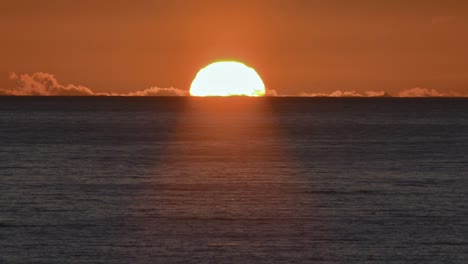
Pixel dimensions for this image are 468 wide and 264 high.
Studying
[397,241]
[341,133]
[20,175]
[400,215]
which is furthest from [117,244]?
[341,133]

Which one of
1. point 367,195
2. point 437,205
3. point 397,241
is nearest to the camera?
point 397,241

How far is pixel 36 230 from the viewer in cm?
4378

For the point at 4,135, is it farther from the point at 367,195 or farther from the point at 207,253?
the point at 207,253

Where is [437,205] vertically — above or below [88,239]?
above

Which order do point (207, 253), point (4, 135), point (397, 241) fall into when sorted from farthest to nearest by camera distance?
point (4, 135) < point (397, 241) < point (207, 253)

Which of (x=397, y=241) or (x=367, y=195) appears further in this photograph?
(x=367, y=195)

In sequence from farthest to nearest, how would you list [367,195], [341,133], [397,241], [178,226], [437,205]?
[341,133]
[367,195]
[437,205]
[178,226]
[397,241]

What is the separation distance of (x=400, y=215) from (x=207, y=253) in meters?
13.2

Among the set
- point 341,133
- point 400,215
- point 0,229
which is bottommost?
point 0,229

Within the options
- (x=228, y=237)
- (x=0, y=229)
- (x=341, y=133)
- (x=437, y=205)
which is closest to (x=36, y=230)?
(x=0, y=229)

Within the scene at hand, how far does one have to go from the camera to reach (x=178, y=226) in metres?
45.0

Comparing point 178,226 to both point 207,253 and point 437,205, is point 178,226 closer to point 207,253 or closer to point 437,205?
point 207,253

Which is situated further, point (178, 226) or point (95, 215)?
point (95, 215)

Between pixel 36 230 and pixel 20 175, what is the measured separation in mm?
25007
